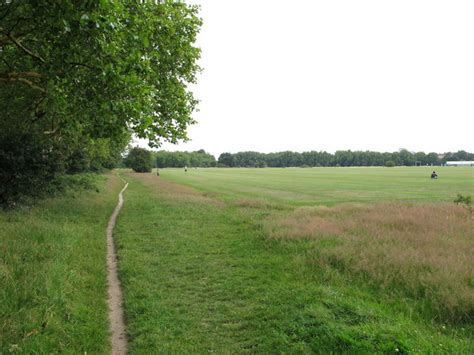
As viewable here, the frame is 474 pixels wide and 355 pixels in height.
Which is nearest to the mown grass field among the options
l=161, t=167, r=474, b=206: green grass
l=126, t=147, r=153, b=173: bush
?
l=161, t=167, r=474, b=206: green grass

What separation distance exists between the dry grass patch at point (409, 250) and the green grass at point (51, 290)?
6216 mm

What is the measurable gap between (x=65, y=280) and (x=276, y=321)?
196 inches

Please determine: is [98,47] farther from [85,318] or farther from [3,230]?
[3,230]

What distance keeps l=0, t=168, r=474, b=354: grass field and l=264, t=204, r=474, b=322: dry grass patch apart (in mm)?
39

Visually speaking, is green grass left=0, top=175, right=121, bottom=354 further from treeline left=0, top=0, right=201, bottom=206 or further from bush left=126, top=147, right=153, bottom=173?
bush left=126, top=147, right=153, bottom=173

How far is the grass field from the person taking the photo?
5883 millimetres

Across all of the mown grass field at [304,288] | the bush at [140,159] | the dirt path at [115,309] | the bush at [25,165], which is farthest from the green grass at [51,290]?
the bush at [140,159]

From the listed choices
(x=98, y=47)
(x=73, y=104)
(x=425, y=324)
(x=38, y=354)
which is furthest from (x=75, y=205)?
(x=425, y=324)

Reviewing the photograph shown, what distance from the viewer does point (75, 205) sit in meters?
A: 21.0

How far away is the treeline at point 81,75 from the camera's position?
776cm

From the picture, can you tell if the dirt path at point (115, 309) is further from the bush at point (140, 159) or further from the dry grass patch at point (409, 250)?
the bush at point (140, 159)

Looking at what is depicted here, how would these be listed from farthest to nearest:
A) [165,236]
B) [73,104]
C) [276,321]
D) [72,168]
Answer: [72,168], [165,236], [73,104], [276,321]

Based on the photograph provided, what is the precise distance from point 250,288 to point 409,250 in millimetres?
5252

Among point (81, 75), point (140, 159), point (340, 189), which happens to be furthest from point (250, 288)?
point (140, 159)
